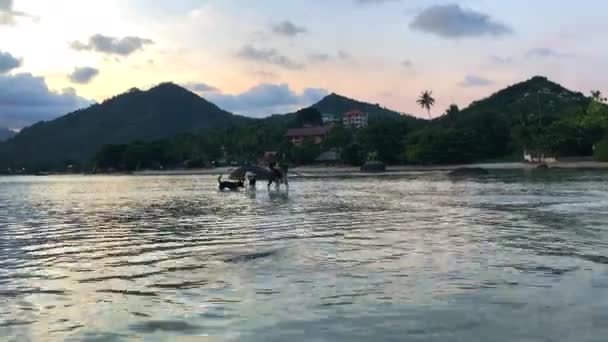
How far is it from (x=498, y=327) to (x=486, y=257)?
5426mm

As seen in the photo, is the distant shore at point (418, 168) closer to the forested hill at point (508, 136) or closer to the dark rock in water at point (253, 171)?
the forested hill at point (508, 136)

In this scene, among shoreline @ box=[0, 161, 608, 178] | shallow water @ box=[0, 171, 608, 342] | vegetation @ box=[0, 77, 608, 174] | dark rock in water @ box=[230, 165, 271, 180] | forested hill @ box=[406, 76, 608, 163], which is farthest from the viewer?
vegetation @ box=[0, 77, 608, 174]

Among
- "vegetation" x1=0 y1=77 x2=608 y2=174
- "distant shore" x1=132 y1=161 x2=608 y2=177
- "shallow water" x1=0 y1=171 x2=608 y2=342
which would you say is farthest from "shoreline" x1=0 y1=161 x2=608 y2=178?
"shallow water" x1=0 y1=171 x2=608 y2=342

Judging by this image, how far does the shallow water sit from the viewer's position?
7.66m

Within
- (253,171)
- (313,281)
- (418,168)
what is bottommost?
(313,281)

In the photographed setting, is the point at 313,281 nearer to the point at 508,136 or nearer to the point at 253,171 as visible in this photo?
the point at 253,171

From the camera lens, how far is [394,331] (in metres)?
7.45

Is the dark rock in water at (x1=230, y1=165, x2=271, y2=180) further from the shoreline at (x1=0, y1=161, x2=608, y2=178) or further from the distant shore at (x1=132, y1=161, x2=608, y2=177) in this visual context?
the distant shore at (x1=132, y1=161, x2=608, y2=177)

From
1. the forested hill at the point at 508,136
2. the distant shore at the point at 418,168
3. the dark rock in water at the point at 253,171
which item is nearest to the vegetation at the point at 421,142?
the forested hill at the point at 508,136

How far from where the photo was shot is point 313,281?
34.6ft

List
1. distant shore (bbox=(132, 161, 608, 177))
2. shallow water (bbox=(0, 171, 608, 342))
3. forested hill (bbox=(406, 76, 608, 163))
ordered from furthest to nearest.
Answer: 1. forested hill (bbox=(406, 76, 608, 163))
2. distant shore (bbox=(132, 161, 608, 177))
3. shallow water (bbox=(0, 171, 608, 342))

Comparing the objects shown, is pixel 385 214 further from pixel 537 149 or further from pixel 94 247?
pixel 537 149

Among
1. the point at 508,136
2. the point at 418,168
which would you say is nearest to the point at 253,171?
the point at 418,168

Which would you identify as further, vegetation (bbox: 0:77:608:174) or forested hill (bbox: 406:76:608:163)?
vegetation (bbox: 0:77:608:174)
